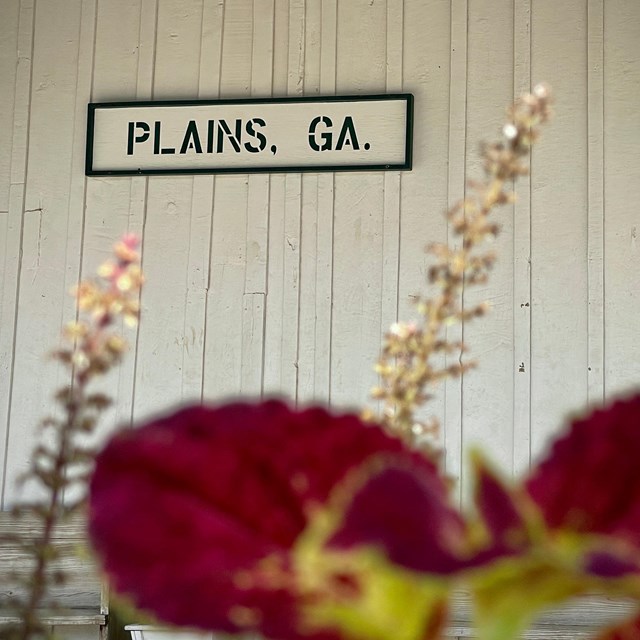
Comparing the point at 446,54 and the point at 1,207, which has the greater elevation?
the point at 446,54

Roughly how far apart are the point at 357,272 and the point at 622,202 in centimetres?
74

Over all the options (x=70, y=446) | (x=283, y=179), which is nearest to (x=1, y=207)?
(x=283, y=179)

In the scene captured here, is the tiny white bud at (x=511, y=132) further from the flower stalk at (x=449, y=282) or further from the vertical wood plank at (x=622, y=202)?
the vertical wood plank at (x=622, y=202)

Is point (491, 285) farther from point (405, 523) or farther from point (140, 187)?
point (405, 523)

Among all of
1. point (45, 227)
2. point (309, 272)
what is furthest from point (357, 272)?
point (45, 227)

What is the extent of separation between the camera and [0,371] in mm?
3164

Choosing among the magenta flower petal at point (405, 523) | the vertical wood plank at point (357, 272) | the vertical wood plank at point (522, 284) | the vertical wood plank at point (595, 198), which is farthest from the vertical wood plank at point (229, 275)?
the magenta flower petal at point (405, 523)

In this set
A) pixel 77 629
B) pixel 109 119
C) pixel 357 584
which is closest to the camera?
pixel 357 584

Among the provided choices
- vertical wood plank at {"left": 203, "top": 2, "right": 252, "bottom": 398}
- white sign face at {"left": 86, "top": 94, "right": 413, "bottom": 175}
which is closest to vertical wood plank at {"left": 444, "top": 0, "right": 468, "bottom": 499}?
white sign face at {"left": 86, "top": 94, "right": 413, "bottom": 175}

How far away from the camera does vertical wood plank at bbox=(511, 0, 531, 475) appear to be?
2.93m

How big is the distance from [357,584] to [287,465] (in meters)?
0.03

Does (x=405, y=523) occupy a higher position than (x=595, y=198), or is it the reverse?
(x=595, y=198)

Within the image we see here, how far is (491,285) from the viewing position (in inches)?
118

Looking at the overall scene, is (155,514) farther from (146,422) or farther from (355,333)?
(355,333)
